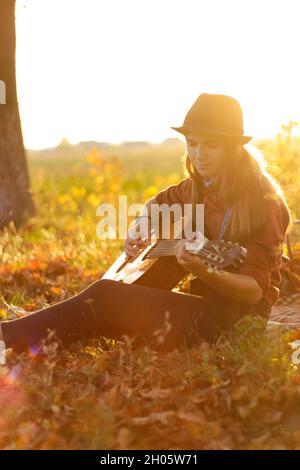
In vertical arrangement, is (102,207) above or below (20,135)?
below

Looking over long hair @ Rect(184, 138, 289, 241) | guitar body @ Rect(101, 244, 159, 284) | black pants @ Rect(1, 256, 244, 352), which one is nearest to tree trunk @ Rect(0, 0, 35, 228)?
guitar body @ Rect(101, 244, 159, 284)

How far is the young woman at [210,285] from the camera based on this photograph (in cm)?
409

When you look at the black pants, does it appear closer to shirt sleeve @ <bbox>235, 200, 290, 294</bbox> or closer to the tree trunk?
shirt sleeve @ <bbox>235, 200, 290, 294</bbox>

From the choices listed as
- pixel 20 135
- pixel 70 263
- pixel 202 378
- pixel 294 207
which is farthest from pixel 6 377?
pixel 20 135

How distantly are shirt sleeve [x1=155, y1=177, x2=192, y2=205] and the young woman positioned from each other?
18.9 inches

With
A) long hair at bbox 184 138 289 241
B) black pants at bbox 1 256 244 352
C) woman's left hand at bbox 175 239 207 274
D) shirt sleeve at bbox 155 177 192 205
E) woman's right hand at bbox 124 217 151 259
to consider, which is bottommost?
black pants at bbox 1 256 244 352

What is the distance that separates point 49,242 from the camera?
7.85 meters

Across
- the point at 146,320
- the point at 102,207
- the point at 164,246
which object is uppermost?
the point at 164,246

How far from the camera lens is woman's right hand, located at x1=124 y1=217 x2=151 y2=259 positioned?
16.6 ft

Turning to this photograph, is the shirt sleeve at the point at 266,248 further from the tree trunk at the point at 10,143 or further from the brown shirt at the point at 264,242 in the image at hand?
the tree trunk at the point at 10,143

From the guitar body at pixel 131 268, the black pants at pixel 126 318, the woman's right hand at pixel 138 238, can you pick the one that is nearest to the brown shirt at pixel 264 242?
the black pants at pixel 126 318

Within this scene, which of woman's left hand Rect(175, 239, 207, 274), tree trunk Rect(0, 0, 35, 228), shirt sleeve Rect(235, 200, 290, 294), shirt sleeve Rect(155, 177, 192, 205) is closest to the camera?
woman's left hand Rect(175, 239, 207, 274)
